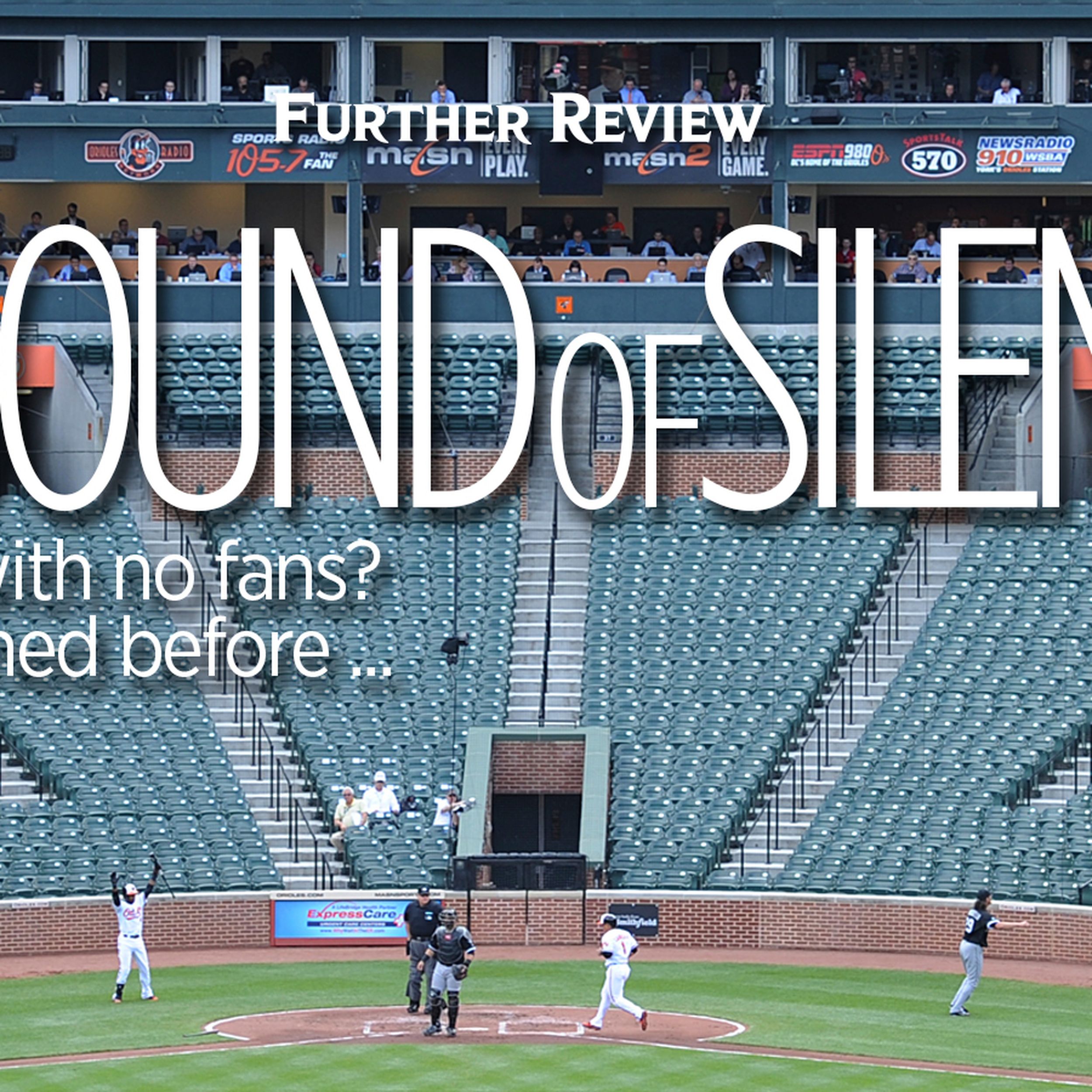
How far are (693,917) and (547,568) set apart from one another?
9352mm

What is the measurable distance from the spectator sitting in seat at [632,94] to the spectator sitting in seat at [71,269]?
10.0 m

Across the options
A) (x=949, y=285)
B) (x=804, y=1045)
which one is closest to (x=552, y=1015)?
(x=804, y=1045)

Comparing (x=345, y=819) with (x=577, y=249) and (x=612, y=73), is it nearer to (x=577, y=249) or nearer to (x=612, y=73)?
(x=577, y=249)

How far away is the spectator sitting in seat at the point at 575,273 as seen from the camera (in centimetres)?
4807

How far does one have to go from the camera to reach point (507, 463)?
Result: 1747 inches

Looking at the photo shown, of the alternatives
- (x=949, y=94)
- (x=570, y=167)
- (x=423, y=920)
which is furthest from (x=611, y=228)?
(x=423, y=920)

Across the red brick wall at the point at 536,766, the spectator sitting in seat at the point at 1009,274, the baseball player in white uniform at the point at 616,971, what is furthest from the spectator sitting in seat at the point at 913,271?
the baseball player in white uniform at the point at 616,971

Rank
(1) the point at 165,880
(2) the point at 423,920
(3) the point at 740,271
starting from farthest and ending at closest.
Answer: (3) the point at 740,271 < (1) the point at 165,880 < (2) the point at 423,920

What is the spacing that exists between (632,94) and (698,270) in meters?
3.38

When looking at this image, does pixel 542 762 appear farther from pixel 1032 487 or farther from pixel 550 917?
pixel 1032 487

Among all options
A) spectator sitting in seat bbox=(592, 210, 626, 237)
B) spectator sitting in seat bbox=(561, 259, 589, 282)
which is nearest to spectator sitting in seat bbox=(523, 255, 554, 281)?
spectator sitting in seat bbox=(561, 259, 589, 282)

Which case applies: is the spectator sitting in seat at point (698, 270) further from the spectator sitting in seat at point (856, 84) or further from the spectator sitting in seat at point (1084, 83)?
the spectator sitting in seat at point (1084, 83)

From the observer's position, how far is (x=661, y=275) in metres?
48.1

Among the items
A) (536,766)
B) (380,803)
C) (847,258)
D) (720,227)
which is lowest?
(380,803)
